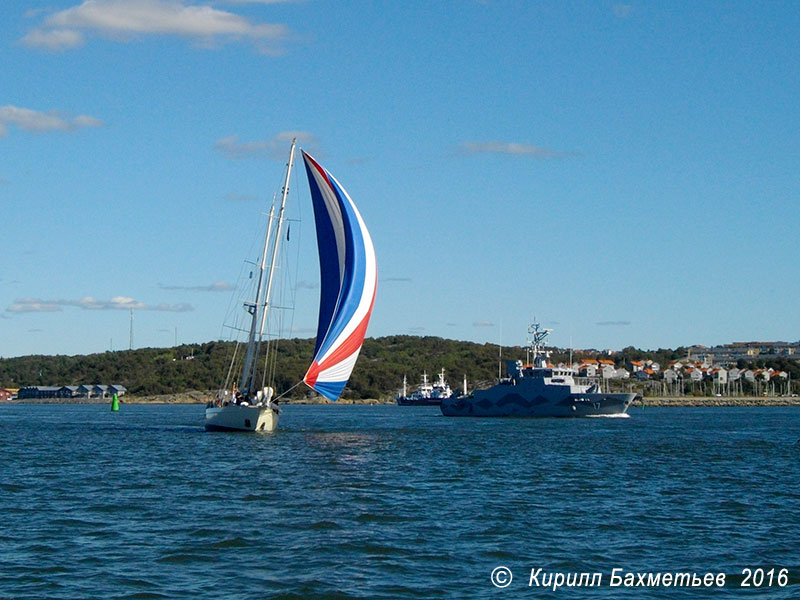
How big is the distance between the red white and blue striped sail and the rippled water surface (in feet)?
13.7

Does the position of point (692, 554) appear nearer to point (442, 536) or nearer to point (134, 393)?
point (442, 536)

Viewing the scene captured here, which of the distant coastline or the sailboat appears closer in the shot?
the sailboat

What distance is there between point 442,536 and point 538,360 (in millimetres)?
Answer: 61319

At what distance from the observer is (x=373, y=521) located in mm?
19312

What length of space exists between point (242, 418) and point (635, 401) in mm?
111952

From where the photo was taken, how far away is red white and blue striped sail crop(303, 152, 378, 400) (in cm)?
3925

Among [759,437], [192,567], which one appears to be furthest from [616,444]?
[192,567]

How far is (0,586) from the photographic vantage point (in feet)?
44.7

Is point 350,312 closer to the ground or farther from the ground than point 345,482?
farther from the ground

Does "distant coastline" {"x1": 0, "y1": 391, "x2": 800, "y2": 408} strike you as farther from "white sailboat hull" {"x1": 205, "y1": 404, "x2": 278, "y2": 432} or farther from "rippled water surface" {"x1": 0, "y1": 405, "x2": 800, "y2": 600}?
"rippled water surface" {"x1": 0, "y1": 405, "x2": 800, "y2": 600}

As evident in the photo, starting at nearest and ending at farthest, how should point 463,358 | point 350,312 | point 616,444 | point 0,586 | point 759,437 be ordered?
point 0,586 < point 350,312 < point 616,444 < point 759,437 < point 463,358

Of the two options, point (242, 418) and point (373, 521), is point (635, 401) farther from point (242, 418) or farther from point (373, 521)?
point (373, 521)

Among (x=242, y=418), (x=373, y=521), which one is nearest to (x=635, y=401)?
(x=242, y=418)

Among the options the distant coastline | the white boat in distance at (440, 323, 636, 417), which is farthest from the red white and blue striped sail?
the distant coastline
